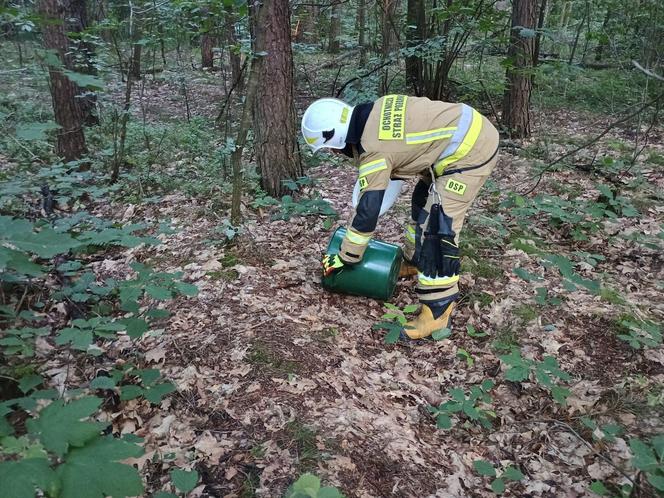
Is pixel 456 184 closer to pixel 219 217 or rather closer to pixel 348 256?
pixel 348 256

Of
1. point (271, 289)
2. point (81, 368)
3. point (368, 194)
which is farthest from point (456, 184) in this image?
point (81, 368)

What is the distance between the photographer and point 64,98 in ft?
23.3

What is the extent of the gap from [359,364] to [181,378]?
137 cm

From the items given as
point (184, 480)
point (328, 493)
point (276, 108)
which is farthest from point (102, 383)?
point (276, 108)

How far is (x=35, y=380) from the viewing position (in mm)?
2473

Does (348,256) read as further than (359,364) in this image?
Yes

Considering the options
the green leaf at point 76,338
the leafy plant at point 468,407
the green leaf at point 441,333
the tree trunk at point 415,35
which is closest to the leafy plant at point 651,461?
the leafy plant at point 468,407

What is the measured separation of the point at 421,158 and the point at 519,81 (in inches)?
229

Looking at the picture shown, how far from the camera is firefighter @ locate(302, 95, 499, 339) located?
3811 millimetres

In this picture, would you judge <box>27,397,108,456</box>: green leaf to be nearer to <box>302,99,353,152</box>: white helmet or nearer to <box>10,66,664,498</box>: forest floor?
<box>10,66,664,498</box>: forest floor

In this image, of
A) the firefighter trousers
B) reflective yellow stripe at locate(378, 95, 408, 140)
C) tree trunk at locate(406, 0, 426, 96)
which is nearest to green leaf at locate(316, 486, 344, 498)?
the firefighter trousers

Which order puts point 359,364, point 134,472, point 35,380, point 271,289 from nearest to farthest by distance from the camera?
point 134,472
point 35,380
point 359,364
point 271,289

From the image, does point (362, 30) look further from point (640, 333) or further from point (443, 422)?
point (443, 422)

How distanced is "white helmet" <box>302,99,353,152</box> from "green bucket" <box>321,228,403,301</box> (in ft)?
3.01
